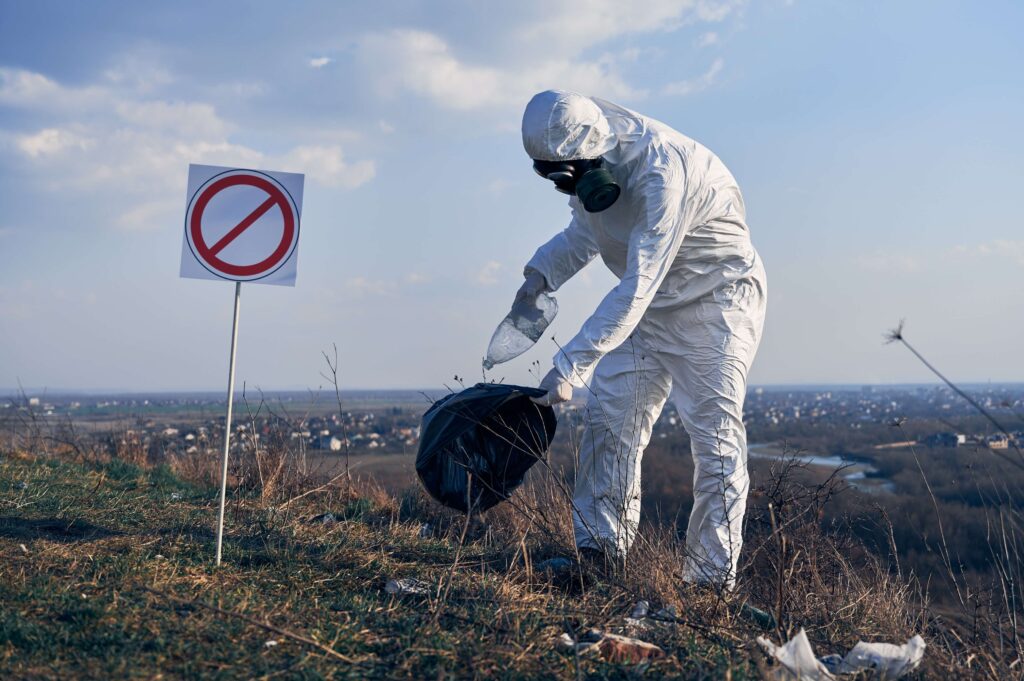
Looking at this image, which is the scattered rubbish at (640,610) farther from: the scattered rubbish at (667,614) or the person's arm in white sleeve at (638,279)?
the person's arm in white sleeve at (638,279)

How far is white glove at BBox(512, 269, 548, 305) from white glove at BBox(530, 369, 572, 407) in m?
1.04

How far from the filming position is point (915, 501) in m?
18.2

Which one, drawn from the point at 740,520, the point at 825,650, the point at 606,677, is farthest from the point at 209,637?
the point at 740,520

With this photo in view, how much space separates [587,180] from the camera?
3.81 meters

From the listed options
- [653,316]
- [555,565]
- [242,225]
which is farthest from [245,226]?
[555,565]

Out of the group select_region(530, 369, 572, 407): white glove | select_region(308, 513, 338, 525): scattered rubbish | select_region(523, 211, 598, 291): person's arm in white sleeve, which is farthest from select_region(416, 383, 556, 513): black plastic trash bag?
select_region(308, 513, 338, 525): scattered rubbish

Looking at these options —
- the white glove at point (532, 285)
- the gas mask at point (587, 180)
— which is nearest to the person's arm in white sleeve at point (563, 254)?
the white glove at point (532, 285)

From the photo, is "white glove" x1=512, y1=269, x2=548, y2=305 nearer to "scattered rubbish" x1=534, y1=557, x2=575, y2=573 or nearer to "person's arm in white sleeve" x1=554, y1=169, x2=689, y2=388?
"person's arm in white sleeve" x1=554, y1=169, x2=689, y2=388

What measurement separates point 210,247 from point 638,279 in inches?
80.9

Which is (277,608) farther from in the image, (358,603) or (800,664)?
→ (800,664)

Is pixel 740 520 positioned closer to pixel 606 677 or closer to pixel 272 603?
pixel 606 677

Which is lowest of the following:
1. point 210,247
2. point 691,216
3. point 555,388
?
point 555,388

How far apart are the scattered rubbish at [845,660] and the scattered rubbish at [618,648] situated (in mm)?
390

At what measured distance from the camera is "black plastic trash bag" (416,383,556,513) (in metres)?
4.02
